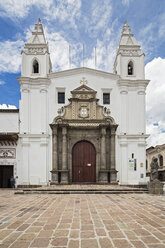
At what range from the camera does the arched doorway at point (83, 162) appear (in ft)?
54.5

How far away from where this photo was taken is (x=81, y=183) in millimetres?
16219

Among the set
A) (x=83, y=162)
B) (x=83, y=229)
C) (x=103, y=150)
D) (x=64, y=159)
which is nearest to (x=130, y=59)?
(x=103, y=150)

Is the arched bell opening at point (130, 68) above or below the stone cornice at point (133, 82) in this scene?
above

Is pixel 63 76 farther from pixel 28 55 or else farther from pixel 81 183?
pixel 81 183

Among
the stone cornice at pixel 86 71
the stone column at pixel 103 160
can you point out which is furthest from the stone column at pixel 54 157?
the stone cornice at pixel 86 71

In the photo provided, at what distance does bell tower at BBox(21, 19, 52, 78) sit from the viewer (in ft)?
Result: 58.6

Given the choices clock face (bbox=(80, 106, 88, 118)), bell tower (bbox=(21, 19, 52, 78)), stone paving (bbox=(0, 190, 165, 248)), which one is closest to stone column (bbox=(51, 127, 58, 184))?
clock face (bbox=(80, 106, 88, 118))

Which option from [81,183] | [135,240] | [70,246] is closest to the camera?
[70,246]

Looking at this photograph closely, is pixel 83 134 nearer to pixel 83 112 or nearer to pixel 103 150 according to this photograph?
pixel 83 112

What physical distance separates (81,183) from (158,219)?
1096 centimetres

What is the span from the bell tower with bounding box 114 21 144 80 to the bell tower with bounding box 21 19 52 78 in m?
7.00

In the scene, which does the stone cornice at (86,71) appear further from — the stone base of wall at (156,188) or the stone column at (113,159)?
the stone base of wall at (156,188)

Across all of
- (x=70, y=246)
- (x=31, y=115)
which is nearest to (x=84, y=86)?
(x=31, y=115)

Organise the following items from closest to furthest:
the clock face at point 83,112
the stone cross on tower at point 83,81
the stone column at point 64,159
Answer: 1. the stone column at point 64,159
2. the clock face at point 83,112
3. the stone cross on tower at point 83,81
